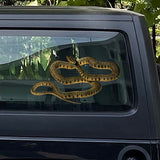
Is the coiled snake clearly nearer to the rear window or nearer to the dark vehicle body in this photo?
the rear window

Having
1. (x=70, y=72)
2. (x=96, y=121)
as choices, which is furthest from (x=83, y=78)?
(x=96, y=121)

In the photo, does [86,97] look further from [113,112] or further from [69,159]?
[69,159]

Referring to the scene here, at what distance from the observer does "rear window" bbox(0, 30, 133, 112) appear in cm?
274

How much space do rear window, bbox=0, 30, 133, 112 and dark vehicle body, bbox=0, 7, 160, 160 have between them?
3 centimetres

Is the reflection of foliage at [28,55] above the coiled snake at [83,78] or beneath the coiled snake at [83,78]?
above

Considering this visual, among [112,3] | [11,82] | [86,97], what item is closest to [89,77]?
[86,97]

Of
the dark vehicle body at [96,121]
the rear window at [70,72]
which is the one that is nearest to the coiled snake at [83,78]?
the rear window at [70,72]

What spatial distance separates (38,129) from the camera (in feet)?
8.75

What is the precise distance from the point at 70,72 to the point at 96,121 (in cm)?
40

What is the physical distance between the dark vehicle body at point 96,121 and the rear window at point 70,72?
3 cm

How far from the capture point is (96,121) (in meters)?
2.66

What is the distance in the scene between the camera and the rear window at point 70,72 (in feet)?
8.98

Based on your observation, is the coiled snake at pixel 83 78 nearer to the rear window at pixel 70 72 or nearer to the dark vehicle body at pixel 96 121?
the rear window at pixel 70 72

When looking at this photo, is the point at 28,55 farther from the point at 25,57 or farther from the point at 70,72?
the point at 70,72
